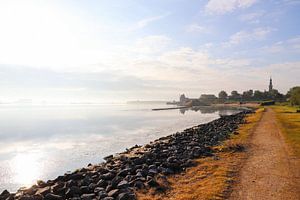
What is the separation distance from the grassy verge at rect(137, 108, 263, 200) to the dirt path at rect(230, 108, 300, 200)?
0.48 metres

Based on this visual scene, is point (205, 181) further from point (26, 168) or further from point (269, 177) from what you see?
point (26, 168)

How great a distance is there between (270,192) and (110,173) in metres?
7.45

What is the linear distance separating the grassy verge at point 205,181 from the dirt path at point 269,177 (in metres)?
0.48

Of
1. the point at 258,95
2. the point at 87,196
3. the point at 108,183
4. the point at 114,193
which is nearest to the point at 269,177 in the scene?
the point at 114,193

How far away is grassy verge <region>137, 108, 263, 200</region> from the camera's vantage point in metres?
11.3

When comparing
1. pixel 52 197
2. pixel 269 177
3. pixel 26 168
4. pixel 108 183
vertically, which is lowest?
pixel 26 168

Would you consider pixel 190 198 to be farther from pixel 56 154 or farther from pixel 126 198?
pixel 56 154

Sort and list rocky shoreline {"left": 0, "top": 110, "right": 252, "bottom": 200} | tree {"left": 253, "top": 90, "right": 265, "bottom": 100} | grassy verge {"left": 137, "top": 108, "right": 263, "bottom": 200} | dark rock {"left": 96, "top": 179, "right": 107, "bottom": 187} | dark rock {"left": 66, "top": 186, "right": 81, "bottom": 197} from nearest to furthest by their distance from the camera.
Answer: grassy verge {"left": 137, "top": 108, "right": 263, "bottom": 200} → rocky shoreline {"left": 0, "top": 110, "right": 252, "bottom": 200} → dark rock {"left": 66, "top": 186, "right": 81, "bottom": 197} → dark rock {"left": 96, "top": 179, "right": 107, "bottom": 187} → tree {"left": 253, "top": 90, "right": 265, "bottom": 100}

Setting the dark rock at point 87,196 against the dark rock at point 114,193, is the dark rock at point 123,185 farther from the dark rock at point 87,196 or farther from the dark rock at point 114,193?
the dark rock at point 87,196

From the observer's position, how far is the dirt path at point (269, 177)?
11.1m

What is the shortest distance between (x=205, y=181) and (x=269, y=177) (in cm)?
286

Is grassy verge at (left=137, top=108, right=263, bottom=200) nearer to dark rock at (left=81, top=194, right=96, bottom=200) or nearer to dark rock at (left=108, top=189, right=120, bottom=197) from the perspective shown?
dark rock at (left=108, top=189, right=120, bottom=197)

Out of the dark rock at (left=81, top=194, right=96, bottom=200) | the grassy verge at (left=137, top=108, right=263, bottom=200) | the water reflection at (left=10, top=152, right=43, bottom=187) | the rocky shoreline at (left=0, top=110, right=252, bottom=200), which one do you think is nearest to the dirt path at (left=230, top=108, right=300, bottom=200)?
the grassy verge at (left=137, top=108, right=263, bottom=200)

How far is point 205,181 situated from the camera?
43.0 feet
